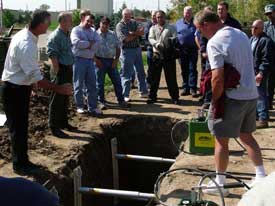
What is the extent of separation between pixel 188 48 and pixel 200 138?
376 cm

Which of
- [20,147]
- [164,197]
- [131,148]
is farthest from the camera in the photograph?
[131,148]

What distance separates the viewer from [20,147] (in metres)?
6.44

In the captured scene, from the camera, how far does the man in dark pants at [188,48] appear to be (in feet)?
34.4

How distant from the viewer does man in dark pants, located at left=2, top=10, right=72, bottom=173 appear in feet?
20.0

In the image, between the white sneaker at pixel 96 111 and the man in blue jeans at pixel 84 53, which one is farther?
the white sneaker at pixel 96 111

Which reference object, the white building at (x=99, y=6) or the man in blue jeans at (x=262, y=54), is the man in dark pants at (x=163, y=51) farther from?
the white building at (x=99, y=6)

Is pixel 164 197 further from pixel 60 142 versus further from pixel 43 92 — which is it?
pixel 43 92

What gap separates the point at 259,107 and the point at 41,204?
7.29 m

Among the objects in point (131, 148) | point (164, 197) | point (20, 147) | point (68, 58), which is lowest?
point (131, 148)

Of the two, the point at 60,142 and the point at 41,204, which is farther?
the point at 60,142

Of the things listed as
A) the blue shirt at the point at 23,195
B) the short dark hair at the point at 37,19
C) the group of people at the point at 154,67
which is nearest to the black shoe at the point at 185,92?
the group of people at the point at 154,67

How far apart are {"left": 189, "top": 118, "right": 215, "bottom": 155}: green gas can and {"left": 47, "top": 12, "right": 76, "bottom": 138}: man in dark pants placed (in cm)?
222

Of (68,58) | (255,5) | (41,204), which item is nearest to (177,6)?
(255,5)

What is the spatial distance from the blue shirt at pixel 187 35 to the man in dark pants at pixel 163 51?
18.0 inches
